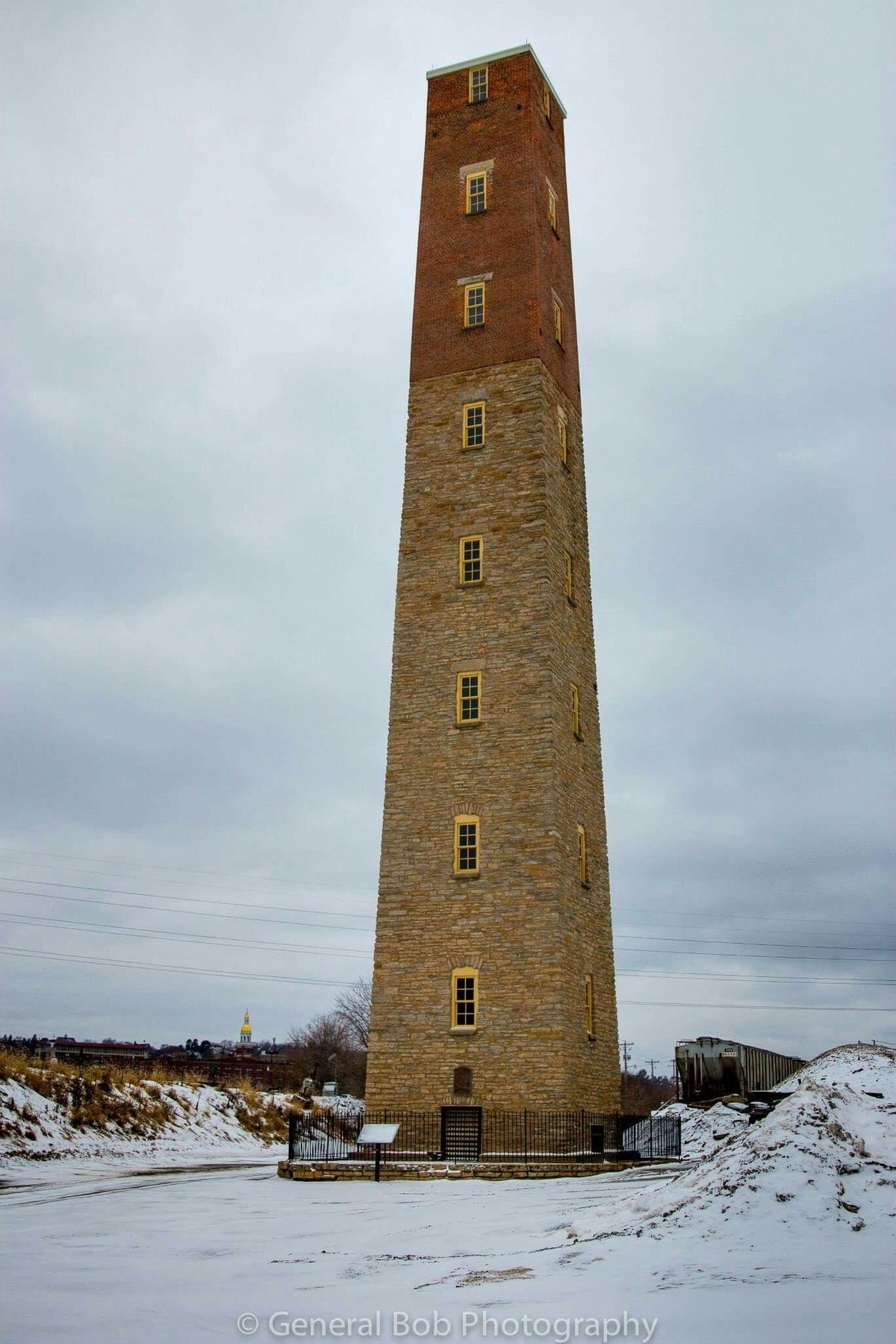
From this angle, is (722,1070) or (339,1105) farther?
(339,1105)

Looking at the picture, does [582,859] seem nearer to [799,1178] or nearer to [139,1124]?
[139,1124]

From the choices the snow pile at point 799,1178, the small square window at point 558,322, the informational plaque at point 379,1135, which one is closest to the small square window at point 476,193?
the small square window at point 558,322

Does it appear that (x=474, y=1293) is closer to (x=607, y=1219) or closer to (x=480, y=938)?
(x=607, y=1219)

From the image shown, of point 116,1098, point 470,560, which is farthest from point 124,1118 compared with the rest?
point 470,560

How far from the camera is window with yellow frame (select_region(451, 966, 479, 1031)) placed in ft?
89.5

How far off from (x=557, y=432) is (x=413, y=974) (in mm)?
15256

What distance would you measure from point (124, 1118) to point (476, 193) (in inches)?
1166

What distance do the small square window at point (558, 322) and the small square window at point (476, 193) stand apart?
3.47 m

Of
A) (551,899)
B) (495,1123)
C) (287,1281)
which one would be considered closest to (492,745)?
(551,899)

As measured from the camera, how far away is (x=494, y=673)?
97.1 feet

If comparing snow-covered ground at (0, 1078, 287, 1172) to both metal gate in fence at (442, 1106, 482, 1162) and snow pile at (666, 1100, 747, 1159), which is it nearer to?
metal gate in fence at (442, 1106, 482, 1162)

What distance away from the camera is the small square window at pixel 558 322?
1347 inches

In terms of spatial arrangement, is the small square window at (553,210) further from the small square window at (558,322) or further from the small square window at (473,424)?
the small square window at (473,424)

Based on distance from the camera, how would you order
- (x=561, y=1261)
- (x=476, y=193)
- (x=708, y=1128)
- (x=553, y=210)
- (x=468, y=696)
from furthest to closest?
(x=553, y=210) < (x=476, y=193) < (x=708, y=1128) < (x=468, y=696) < (x=561, y=1261)
